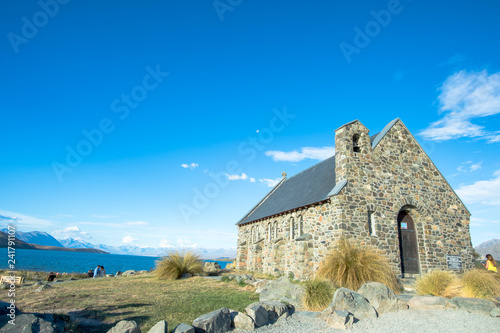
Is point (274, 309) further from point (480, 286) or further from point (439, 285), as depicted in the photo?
point (480, 286)

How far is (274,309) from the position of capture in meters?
8.09

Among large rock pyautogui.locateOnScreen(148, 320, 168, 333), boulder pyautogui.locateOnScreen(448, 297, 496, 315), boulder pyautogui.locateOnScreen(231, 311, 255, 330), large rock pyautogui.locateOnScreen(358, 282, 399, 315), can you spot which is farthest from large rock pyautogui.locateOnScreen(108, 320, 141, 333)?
boulder pyautogui.locateOnScreen(448, 297, 496, 315)

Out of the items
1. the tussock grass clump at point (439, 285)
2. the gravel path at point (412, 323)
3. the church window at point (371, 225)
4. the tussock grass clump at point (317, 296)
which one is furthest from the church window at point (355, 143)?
the gravel path at point (412, 323)

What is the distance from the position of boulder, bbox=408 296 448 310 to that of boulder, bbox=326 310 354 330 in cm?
265

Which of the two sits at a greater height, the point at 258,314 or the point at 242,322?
the point at 258,314

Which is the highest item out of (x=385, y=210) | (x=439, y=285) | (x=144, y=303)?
(x=385, y=210)

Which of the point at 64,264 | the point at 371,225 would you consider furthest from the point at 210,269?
the point at 64,264

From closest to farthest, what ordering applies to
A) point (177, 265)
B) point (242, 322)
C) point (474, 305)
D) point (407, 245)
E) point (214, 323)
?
point (214, 323)
point (242, 322)
point (474, 305)
point (407, 245)
point (177, 265)

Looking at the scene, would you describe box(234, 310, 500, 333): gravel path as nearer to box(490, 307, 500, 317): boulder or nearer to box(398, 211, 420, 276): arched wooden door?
box(490, 307, 500, 317): boulder

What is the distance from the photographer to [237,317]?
7.21 metres

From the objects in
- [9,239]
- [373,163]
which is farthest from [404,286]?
[9,239]

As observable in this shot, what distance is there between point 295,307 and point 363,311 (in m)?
2.12

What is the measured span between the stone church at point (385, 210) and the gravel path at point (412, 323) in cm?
545

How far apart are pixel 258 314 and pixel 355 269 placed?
5463 mm
